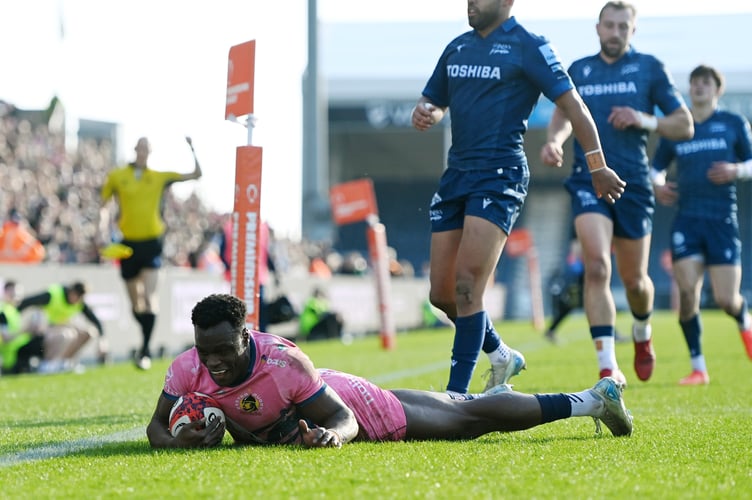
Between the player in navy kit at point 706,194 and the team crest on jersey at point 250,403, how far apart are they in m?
5.83

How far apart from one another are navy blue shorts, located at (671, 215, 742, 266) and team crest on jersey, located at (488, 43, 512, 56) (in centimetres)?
426

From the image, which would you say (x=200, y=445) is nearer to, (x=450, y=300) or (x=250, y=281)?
(x=450, y=300)

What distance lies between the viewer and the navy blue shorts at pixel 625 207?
809cm

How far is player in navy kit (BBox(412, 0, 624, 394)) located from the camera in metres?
6.23

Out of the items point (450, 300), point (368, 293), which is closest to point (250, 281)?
point (450, 300)

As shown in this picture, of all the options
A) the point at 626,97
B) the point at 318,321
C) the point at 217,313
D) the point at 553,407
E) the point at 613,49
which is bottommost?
the point at 318,321

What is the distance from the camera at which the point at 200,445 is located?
Answer: 506 cm

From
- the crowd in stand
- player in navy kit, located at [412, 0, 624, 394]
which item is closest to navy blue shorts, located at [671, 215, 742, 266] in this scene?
player in navy kit, located at [412, 0, 624, 394]

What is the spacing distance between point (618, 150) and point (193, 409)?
14.0 ft

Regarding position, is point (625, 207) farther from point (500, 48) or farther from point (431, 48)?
point (431, 48)

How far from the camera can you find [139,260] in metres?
12.3

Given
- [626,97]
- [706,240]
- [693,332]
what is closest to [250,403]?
[626,97]

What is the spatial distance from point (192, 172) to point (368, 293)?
14.8 m

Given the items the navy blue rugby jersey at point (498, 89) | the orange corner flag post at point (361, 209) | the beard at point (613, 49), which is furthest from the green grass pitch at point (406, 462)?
the orange corner flag post at point (361, 209)
